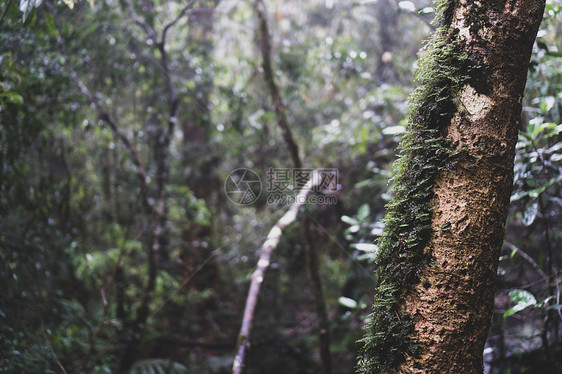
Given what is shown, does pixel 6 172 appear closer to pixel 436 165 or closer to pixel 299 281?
pixel 436 165

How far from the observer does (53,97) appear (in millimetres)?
2752

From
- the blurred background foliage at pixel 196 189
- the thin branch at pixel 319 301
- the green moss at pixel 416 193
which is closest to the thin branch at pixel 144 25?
the blurred background foliage at pixel 196 189

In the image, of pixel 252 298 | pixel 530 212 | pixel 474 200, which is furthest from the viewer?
pixel 530 212

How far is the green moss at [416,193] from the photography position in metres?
0.85

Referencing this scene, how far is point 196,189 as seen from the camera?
5.34 metres

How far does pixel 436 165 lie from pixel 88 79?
362 centimetres

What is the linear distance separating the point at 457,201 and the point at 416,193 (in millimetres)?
102

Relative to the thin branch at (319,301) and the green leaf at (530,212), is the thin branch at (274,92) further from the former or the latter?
the green leaf at (530,212)

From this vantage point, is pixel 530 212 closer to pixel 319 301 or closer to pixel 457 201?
pixel 457 201

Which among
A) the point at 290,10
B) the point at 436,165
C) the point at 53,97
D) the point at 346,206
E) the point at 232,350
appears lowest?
the point at 232,350

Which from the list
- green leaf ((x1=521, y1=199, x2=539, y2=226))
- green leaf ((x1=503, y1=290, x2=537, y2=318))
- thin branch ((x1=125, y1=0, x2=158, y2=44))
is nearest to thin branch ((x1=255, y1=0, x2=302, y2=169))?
thin branch ((x1=125, y1=0, x2=158, y2=44))

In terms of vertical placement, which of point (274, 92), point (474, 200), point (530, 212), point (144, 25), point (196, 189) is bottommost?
point (474, 200)

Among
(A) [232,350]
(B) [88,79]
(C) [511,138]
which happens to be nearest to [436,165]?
(C) [511,138]

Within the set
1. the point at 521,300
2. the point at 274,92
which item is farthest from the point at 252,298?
the point at 274,92
